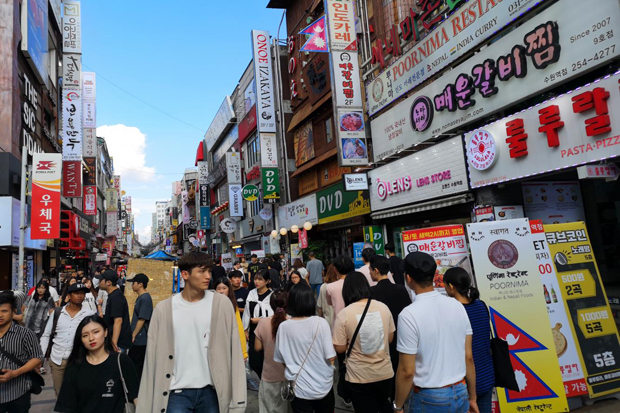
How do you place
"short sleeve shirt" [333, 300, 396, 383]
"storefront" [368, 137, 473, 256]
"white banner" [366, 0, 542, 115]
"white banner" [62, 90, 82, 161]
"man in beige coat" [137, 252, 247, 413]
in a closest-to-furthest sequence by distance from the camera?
"man in beige coat" [137, 252, 247, 413] → "short sleeve shirt" [333, 300, 396, 383] → "white banner" [366, 0, 542, 115] → "storefront" [368, 137, 473, 256] → "white banner" [62, 90, 82, 161]

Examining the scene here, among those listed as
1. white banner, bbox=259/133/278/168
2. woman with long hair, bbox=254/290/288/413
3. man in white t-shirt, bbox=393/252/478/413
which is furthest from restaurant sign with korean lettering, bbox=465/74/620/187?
white banner, bbox=259/133/278/168

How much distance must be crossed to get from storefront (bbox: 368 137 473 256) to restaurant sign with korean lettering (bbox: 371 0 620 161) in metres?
0.66

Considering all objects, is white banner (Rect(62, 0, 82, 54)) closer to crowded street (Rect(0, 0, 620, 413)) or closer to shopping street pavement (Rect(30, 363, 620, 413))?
crowded street (Rect(0, 0, 620, 413))

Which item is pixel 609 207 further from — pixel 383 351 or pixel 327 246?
pixel 327 246

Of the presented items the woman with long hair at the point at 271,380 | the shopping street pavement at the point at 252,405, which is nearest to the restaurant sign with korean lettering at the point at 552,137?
the shopping street pavement at the point at 252,405

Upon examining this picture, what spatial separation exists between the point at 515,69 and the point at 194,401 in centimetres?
947

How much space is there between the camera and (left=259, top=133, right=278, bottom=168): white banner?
24.9 meters

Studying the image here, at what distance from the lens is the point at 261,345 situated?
184 inches

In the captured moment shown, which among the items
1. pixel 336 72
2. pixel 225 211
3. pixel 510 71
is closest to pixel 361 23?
pixel 336 72

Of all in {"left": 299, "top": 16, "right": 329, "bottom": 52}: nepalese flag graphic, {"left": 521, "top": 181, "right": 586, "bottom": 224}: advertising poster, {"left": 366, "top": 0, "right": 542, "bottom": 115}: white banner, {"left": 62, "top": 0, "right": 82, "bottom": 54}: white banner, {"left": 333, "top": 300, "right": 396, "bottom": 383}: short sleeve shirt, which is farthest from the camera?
{"left": 62, "top": 0, "right": 82, "bottom": 54}: white banner

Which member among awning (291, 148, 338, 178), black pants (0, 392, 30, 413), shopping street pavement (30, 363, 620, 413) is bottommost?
shopping street pavement (30, 363, 620, 413)

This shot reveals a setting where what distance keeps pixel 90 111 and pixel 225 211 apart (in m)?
14.4

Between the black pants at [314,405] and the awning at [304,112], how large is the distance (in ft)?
56.6

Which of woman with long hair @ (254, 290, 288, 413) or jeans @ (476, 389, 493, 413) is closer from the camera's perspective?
jeans @ (476, 389, 493, 413)
